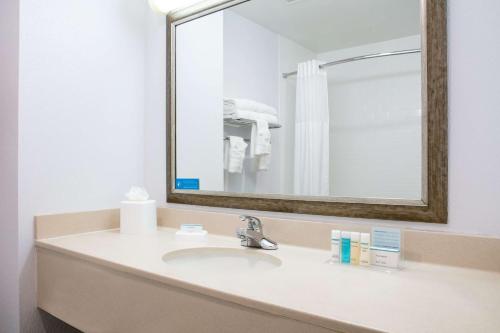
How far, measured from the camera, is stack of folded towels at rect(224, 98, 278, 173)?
1258mm

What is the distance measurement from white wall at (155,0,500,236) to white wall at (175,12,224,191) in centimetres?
83

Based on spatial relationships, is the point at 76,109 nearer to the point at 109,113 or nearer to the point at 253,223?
the point at 109,113

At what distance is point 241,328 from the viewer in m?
0.69

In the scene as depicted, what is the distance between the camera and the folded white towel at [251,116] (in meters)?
1.25

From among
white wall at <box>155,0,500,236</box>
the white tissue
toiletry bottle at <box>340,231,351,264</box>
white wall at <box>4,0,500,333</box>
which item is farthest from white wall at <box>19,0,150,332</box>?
white wall at <box>155,0,500,236</box>

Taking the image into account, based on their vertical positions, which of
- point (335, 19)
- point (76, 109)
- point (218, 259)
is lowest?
point (218, 259)

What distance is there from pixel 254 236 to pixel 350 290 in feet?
1.46

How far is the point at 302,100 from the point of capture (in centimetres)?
119

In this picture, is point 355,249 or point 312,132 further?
point 312,132

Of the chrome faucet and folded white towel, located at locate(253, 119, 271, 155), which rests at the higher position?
folded white towel, located at locate(253, 119, 271, 155)

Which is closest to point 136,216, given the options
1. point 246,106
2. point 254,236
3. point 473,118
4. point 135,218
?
point 135,218

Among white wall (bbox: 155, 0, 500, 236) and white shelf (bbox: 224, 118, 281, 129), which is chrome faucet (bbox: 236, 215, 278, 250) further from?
white wall (bbox: 155, 0, 500, 236)

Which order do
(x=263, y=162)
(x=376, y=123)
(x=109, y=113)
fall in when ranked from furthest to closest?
(x=109, y=113) → (x=263, y=162) → (x=376, y=123)

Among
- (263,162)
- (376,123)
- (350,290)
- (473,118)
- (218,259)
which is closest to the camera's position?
(350,290)
